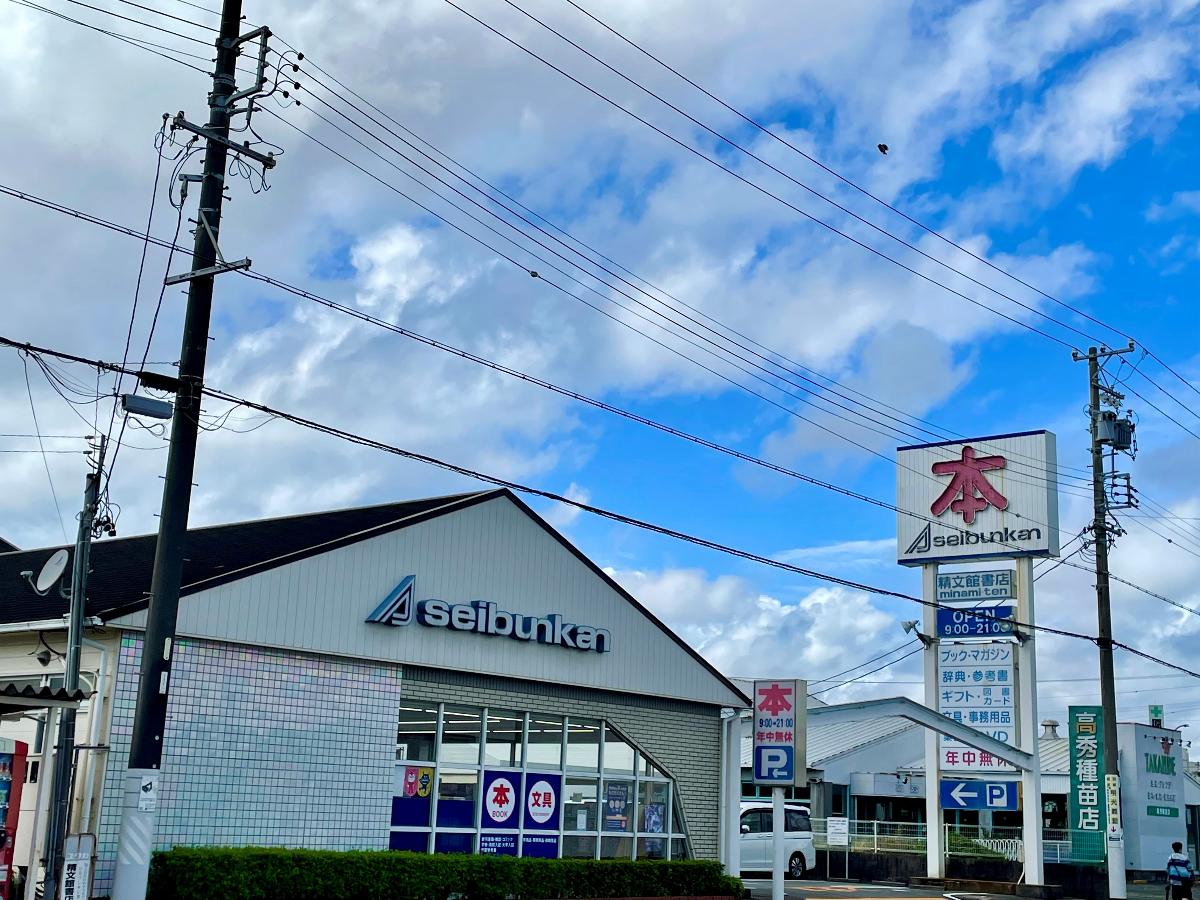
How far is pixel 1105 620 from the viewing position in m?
32.0

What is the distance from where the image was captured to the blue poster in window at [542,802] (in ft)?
74.9

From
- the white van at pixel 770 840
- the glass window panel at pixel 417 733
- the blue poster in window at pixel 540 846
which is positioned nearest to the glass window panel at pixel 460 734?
the glass window panel at pixel 417 733

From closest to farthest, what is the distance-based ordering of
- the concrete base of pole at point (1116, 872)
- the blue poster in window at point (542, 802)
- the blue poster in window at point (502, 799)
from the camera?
the blue poster in window at point (502, 799) → the blue poster in window at point (542, 802) → the concrete base of pole at point (1116, 872)

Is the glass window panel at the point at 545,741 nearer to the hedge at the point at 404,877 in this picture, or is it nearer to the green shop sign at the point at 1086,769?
the hedge at the point at 404,877

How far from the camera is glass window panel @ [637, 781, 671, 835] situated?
82.1 feet

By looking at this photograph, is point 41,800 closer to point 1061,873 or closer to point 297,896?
point 297,896

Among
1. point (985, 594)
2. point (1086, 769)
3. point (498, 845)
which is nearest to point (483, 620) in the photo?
point (498, 845)

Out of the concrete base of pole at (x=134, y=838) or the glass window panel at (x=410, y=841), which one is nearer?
the concrete base of pole at (x=134, y=838)

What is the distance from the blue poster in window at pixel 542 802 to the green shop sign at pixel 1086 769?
1810cm

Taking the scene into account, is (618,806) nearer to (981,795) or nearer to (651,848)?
(651,848)

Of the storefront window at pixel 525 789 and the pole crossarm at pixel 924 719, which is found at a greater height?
the pole crossarm at pixel 924 719

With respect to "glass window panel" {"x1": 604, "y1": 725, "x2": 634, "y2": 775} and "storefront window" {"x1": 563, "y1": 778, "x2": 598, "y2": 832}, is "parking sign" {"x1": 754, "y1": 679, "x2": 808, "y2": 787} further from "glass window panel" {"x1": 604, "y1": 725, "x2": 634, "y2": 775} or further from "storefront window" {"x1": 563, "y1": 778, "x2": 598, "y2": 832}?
"storefront window" {"x1": 563, "y1": 778, "x2": 598, "y2": 832}

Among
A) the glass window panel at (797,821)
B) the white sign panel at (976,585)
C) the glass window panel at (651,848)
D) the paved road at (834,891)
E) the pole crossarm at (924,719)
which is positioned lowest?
the paved road at (834,891)

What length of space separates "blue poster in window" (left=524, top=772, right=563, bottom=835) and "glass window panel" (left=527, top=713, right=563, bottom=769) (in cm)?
23
